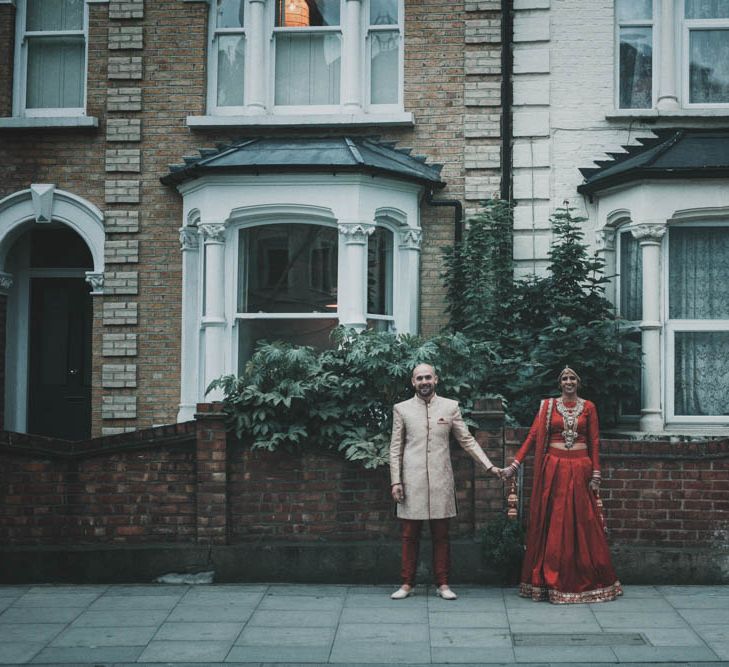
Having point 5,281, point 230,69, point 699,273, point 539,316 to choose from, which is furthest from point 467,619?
point 5,281

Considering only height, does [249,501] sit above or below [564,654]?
above

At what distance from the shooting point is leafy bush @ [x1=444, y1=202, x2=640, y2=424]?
995 centimetres

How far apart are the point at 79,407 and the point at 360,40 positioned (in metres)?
5.81

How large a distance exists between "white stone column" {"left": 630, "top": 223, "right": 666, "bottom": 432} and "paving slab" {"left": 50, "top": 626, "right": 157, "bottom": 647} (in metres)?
5.82

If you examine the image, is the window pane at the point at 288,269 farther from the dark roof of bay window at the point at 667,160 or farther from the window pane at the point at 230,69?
the dark roof of bay window at the point at 667,160

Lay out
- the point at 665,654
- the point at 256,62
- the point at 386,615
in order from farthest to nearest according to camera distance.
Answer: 1. the point at 256,62
2. the point at 386,615
3. the point at 665,654

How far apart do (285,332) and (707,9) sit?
6.14m

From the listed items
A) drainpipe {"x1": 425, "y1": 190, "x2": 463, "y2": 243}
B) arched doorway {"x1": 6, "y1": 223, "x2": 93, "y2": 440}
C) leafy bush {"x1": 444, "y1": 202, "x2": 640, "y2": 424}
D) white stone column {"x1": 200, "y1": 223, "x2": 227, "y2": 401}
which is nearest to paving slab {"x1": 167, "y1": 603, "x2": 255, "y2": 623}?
leafy bush {"x1": 444, "y1": 202, "x2": 640, "y2": 424}

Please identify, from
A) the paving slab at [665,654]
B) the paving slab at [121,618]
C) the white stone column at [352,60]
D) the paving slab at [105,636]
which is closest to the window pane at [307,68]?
the white stone column at [352,60]

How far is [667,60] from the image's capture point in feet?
37.1

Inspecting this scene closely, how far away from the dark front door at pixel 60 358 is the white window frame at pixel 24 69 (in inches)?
84.4

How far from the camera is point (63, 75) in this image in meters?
12.2

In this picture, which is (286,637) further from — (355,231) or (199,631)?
Result: (355,231)

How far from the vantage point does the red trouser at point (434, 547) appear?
25.4ft
